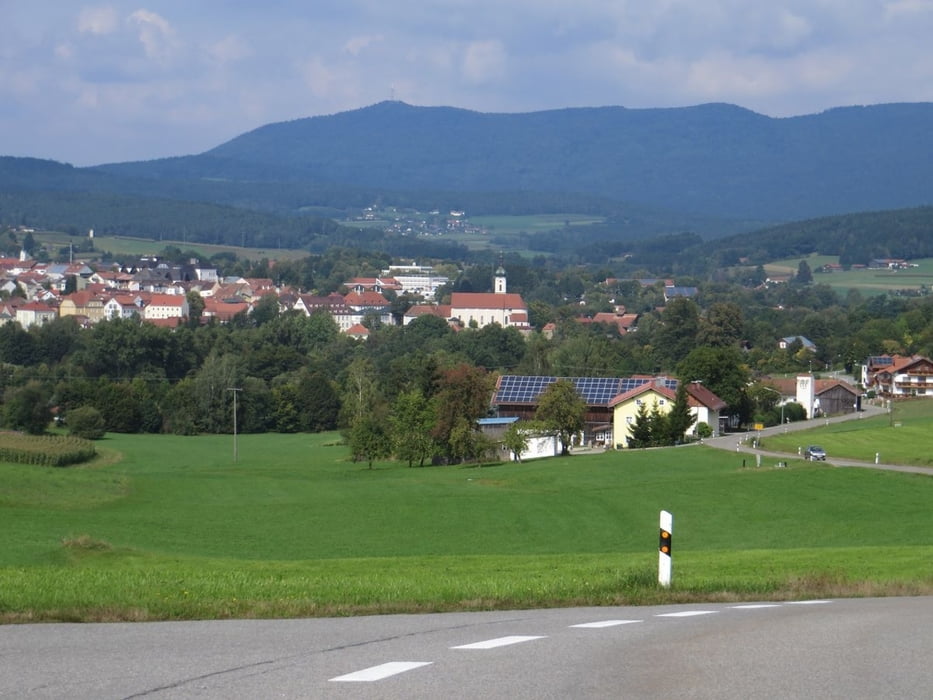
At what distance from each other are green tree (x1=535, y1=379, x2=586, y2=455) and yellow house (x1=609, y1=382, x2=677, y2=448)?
387 centimetres

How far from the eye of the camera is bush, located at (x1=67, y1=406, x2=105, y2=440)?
262 feet

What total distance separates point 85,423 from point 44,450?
1955cm

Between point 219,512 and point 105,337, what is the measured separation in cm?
6838

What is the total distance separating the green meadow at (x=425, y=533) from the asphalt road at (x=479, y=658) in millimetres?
1658

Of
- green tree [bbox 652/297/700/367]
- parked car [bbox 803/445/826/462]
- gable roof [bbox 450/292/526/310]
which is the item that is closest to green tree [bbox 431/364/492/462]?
parked car [bbox 803/445/826/462]

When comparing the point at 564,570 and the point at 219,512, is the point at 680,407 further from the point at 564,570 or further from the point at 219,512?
the point at 564,570

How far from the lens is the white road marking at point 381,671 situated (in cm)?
861

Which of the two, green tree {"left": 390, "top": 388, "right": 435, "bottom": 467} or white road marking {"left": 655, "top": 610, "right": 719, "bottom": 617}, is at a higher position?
white road marking {"left": 655, "top": 610, "right": 719, "bottom": 617}

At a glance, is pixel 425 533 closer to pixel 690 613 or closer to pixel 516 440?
pixel 690 613

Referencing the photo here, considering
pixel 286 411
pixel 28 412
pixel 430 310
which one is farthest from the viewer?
pixel 430 310

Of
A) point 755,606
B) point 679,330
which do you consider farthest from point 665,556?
point 679,330

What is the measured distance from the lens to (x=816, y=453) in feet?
197

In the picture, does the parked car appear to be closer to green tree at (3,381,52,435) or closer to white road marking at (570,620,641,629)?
green tree at (3,381,52,435)

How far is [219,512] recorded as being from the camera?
41500 mm
